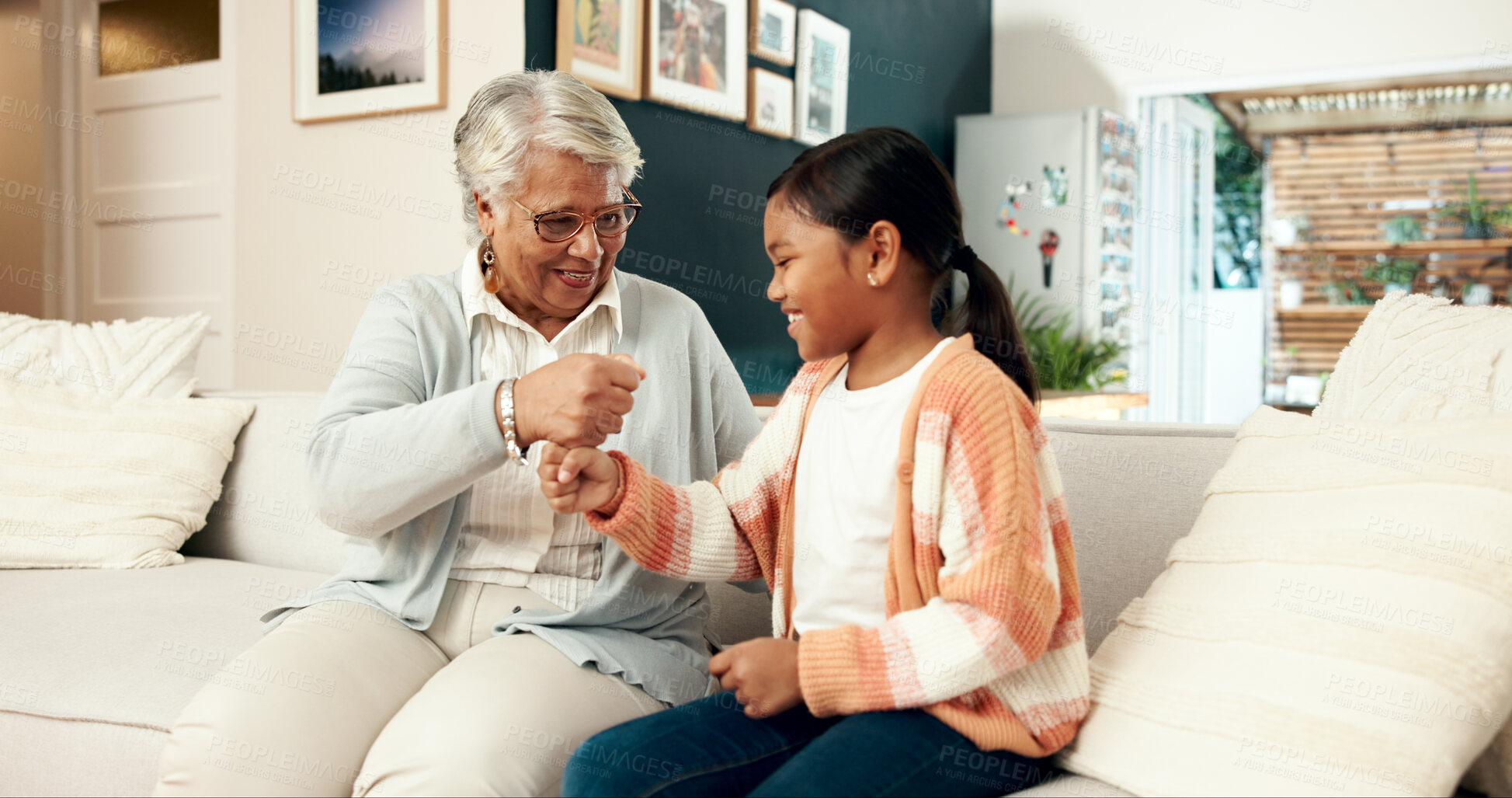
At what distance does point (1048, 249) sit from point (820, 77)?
166 centimetres

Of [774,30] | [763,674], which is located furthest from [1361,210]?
[763,674]

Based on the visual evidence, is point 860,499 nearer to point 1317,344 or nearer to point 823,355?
point 823,355

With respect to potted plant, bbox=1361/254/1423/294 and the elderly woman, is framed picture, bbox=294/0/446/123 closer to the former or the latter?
the elderly woman

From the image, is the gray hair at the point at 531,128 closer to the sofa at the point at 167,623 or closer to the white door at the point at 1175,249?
the sofa at the point at 167,623

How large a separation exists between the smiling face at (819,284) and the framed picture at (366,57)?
2498 millimetres

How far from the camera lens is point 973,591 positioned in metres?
0.99

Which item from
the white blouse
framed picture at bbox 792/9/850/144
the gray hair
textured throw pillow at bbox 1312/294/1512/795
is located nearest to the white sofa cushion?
the white blouse

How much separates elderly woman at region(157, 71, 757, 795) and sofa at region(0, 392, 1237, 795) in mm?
104

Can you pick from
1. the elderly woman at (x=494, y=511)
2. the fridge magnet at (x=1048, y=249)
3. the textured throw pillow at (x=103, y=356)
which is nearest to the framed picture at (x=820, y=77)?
the fridge magnet at (x=1048, y=249)

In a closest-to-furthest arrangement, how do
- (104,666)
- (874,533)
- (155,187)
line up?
(874,533)
(104,666)
(155,187)

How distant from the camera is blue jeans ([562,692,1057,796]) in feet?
3.20

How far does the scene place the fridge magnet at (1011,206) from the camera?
5.62 metres

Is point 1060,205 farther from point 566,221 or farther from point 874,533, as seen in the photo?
point 874,533

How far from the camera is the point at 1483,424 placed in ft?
3.50
